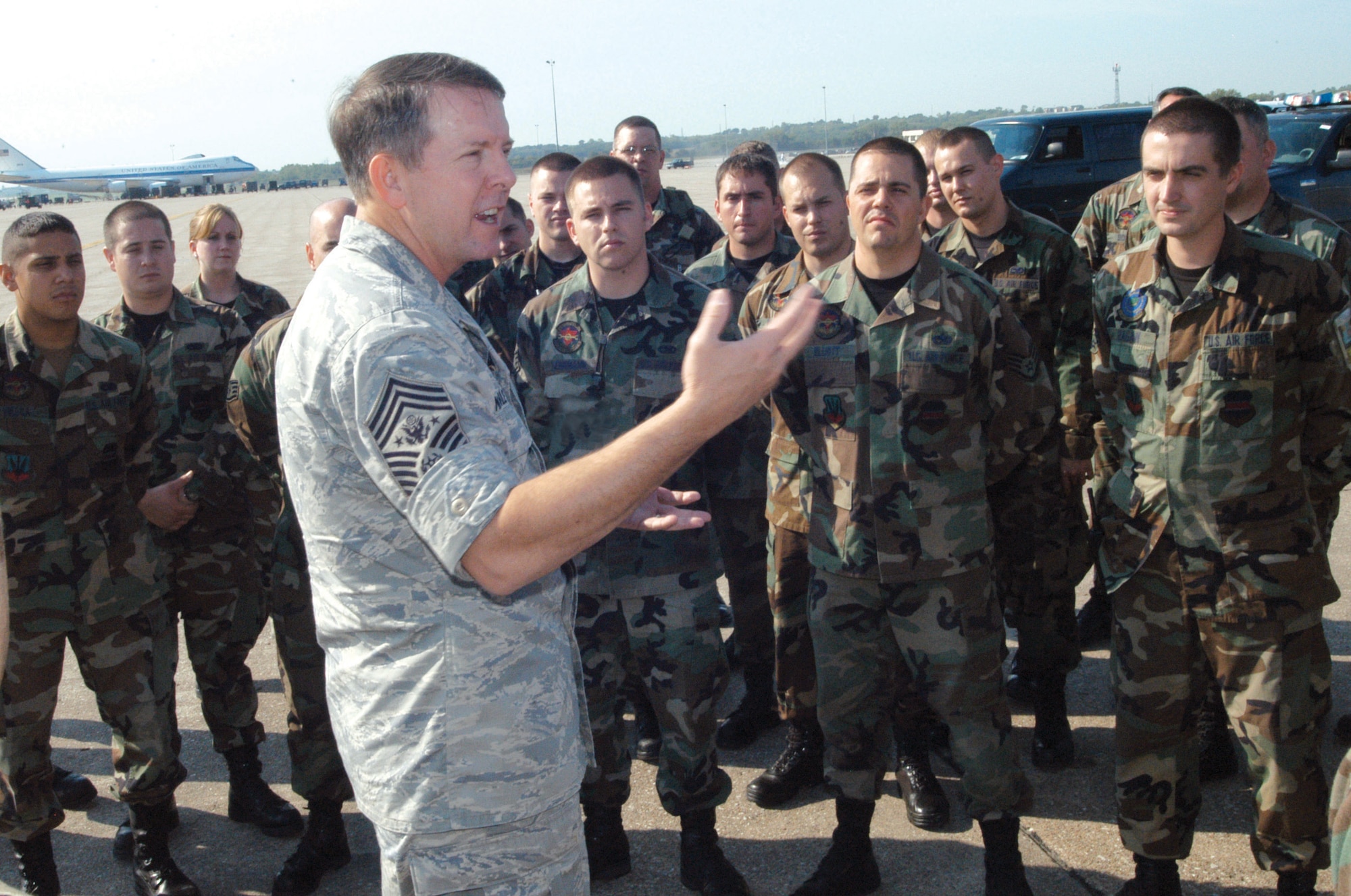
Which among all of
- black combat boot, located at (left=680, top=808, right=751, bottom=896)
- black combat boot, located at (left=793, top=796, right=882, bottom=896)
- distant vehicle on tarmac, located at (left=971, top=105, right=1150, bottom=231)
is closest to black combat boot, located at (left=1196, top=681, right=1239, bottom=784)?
black combat boot, located at (left=793, top=796, right=882, bottom=896)

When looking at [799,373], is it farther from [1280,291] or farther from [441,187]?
[441,187]

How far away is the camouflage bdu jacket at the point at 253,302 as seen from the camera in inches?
180

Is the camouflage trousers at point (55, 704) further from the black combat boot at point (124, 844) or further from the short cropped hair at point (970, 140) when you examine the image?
the short cropped hair at point (970, 140)

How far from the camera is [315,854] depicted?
332 centimetres

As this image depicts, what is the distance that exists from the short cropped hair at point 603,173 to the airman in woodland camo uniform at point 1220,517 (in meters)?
1.64

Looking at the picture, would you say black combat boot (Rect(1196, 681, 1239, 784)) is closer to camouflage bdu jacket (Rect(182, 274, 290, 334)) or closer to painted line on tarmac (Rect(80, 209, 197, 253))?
camouflage bdu jacket (Rect(182, 274, 290, 334))

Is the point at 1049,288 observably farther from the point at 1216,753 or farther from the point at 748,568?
the point at 1216,753

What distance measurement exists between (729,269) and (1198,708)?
2738 millimetres

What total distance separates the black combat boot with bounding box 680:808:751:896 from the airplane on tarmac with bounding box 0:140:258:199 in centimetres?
9375

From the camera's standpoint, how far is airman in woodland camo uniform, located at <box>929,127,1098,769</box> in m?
3.87

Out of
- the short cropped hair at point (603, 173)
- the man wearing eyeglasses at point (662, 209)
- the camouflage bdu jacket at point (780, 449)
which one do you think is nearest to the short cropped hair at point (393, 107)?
the short cropped hair at point (603, 173)

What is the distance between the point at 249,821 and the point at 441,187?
2.97 meters

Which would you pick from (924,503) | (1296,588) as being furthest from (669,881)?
(1296,588)

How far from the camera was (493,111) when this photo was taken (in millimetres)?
1676
